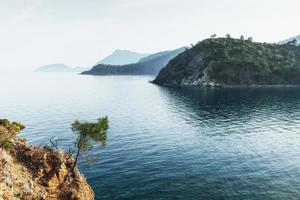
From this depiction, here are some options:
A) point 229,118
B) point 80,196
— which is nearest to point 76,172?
point 80,196

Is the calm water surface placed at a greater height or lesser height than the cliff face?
lesser

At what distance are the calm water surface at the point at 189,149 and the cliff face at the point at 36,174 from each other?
38.1 feet

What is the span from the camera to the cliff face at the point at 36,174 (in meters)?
40.0

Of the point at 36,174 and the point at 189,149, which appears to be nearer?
the point at 36,174

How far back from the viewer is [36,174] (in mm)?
44219

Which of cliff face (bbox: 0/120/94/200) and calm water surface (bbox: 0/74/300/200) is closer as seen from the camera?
cliff face (bbox: 0/120/94/200)

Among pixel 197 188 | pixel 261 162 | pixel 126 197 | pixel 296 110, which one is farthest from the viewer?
pixel 296 110

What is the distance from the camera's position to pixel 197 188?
6212 centimetres

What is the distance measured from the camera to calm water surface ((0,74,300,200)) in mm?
61938

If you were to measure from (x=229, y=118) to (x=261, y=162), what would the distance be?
54.3 meters

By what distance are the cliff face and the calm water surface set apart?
1162cm

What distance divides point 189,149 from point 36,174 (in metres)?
50.8

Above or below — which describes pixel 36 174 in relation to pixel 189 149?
above

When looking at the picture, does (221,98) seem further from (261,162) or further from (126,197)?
(126,197)
